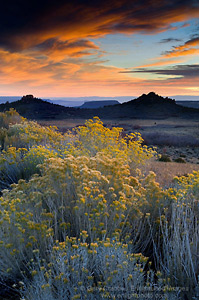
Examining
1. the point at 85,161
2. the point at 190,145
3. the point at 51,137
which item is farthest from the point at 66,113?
the point at 85,161

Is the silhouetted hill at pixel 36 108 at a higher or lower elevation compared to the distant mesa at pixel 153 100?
lower

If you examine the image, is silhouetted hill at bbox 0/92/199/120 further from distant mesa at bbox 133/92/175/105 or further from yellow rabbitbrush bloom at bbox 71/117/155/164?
yellow rabbitbrush bloom at bbox 71/117/155/164

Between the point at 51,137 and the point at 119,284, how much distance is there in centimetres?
598

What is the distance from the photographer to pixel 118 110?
→ 51312 mm

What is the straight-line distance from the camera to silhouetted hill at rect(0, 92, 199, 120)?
45.5 metres

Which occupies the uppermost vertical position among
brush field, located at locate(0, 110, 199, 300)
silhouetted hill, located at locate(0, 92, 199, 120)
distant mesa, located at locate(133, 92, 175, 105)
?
distant mesa, located at locate(133, 92, 175, 105)

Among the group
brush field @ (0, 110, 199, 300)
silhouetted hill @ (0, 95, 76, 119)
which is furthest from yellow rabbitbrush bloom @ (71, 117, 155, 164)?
silhouetted hill @ (0, 95, 76, 119)

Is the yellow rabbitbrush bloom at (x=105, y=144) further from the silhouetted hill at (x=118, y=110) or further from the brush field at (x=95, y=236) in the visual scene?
the silhouetted hill at (x=118, y=110)

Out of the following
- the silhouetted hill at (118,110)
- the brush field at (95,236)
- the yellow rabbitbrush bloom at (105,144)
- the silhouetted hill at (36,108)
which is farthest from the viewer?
the silhouetted hill at (118,110)

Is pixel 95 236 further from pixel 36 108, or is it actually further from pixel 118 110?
pixel 118 110

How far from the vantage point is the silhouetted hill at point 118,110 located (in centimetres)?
4553

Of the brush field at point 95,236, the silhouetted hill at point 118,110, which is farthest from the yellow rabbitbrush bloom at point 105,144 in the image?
the silhouetted hill at point 118,110

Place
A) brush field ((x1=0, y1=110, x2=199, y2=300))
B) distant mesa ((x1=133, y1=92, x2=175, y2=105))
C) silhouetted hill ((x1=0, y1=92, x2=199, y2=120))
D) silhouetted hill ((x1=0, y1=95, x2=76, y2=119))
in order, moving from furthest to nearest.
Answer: distant mesa ((x1=133, y1=92, x2=175, y2=105)), silhouetted hill ((x1=0, y1=92, x2=199, y2=120)), silhouetted hill ((x1=0, y1=95, x2=76, y2=119)), brush field ((x1=0, y1=110, x2=199, y2=300))

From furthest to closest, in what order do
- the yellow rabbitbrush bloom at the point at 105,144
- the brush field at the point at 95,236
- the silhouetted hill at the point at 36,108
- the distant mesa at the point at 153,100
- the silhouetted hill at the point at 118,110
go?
the distant mesa at the point at 153,100, the silhouetted hill at the point at 118,110, the silhouetted hill at the point at 36,108, the yellow rabbitbrush bloom at the point at 105,144, the brush field at the point at 95,236
